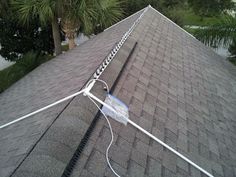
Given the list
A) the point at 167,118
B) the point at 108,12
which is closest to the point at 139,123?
the point at 167,118

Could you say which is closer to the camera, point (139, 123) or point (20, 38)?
point (139, 123)

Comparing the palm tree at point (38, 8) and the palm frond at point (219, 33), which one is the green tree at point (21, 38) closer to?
the palm tree at point (38, 8)

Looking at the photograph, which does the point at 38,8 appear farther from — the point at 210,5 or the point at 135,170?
the point at 210,5

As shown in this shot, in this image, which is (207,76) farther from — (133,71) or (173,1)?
(173,1)

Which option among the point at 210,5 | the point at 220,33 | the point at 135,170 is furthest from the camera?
the point at 210,5

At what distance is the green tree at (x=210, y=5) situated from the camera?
2370 centimetres

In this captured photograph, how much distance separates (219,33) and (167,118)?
7.52 metres

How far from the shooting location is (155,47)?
6465mm

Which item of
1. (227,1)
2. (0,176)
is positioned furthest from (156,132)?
(227,1)

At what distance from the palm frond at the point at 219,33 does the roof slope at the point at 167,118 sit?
3.29 meters

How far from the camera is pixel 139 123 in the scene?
3.44 metres

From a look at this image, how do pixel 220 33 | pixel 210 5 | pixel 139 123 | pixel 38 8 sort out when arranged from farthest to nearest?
pixel 210 5 → pixel 38 8 → pixel 220 33 → pixel 139 123

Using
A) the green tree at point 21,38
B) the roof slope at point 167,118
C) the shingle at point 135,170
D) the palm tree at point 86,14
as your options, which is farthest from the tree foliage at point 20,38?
the shingle at point 135,170

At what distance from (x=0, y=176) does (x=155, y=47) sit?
479 cm
